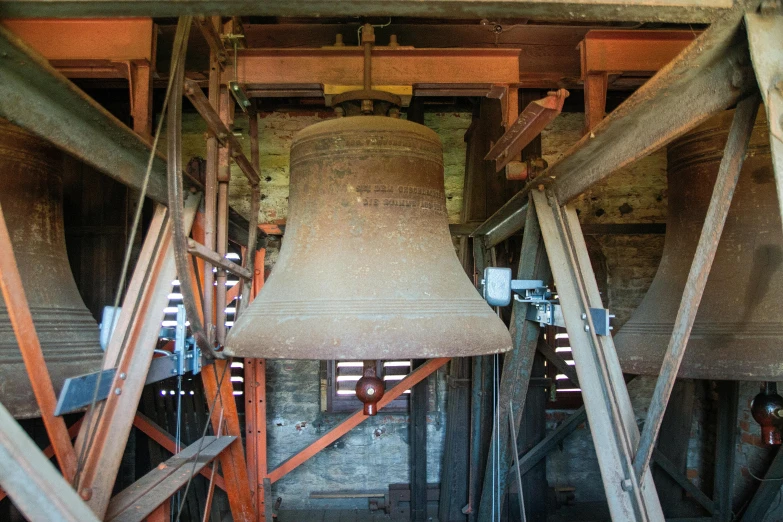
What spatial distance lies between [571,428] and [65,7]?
3.97 m

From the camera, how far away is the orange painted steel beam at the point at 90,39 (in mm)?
1955

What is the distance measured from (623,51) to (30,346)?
7.19ft

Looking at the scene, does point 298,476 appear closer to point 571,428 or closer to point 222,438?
point 222,438

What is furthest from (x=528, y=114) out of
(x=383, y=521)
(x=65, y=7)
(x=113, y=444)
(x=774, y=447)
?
(x=774, y=447)

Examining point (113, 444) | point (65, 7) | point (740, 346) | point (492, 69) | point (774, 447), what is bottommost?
point (774, 447)

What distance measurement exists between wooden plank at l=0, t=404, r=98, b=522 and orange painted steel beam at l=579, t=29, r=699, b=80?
205 centimetres

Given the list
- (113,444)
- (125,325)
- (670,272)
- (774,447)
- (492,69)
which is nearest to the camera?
(113,444)

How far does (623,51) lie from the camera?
208 centimetres

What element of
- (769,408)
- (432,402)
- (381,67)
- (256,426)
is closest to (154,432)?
(256,426)

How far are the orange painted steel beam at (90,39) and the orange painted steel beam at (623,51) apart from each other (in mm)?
1621

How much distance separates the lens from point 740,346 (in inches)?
77.6

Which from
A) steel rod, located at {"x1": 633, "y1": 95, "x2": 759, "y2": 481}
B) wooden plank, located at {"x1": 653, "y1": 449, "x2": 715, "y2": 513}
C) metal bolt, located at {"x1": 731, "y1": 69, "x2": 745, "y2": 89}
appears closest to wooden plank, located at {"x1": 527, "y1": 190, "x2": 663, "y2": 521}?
steel rod, located at {"x1": 633, "y1": 95, "x2": 759, "y2": 481}

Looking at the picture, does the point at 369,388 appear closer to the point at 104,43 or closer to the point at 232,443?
the point at 232,443

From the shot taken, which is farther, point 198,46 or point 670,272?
point 670,272
